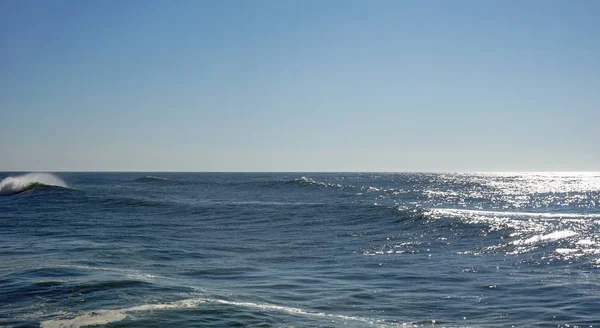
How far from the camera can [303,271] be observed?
20750 mm

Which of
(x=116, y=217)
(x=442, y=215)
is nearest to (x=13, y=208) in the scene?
(x=116, y=217)

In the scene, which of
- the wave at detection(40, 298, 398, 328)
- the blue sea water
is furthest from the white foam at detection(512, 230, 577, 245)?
the wave at detection(40, 298, 398, 328)

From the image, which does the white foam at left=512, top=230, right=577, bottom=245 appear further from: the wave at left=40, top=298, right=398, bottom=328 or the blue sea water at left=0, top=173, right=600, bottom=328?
the wave at left=40, top=298, right=398, bottom=328

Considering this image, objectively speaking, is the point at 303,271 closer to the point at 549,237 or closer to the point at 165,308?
the point at 165,308

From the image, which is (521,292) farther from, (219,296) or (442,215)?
(442,215)

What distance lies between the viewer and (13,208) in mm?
47562

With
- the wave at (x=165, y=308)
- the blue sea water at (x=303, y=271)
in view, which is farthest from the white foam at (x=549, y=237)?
the wave at (x=165, y=308)

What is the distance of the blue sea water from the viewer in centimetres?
1412

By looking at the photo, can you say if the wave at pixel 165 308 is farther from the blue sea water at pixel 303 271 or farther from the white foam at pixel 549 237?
the white foam at pixel 549 237

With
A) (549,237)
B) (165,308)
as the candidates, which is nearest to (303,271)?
(165,308)

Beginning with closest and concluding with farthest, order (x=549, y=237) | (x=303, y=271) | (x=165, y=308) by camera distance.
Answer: (x=165, y=308) < (x=303, y=271) < (x=549, y=237)

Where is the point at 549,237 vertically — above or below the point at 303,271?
above

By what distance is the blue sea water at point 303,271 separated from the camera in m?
14.1

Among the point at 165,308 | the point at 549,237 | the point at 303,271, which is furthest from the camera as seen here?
the point at 549,237
